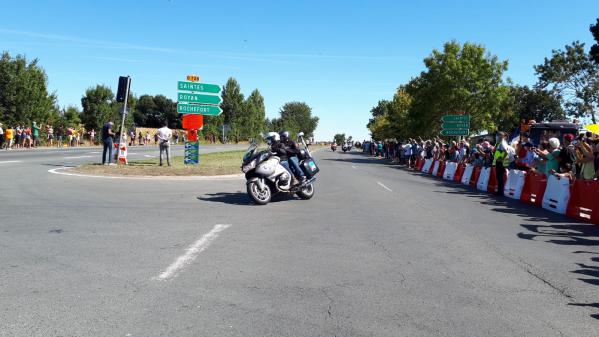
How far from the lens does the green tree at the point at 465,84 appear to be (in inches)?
1548

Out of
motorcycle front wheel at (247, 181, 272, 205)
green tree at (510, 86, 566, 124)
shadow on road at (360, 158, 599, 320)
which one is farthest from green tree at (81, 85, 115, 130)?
green tree at (510, 86, 566, 124)

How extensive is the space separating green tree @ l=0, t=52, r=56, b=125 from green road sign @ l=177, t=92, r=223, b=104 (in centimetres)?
2670

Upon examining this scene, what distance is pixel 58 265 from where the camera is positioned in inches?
215

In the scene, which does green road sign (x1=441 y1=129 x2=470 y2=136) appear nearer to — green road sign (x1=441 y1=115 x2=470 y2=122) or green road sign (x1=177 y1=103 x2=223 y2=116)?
Result: green road sign (x1=441 y1=115 x2=470 y2=122)

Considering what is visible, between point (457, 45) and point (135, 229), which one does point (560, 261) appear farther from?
point (457, 45)

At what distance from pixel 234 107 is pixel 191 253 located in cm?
8063

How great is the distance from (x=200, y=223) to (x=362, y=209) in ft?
12.2

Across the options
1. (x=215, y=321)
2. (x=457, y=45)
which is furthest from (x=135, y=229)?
(x=457, y=45)

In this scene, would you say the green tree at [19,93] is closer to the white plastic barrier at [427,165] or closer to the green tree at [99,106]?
the green tree at [99,106]

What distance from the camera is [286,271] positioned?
18.0 feet

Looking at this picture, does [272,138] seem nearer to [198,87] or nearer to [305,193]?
[305,193]

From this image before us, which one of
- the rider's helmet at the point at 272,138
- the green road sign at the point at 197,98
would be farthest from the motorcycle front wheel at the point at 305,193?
the green road sign at the point at 197,98

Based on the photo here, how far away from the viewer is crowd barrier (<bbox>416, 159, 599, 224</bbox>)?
10641 millimetres

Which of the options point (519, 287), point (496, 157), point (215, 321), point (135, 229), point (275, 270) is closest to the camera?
point (215, 321)
